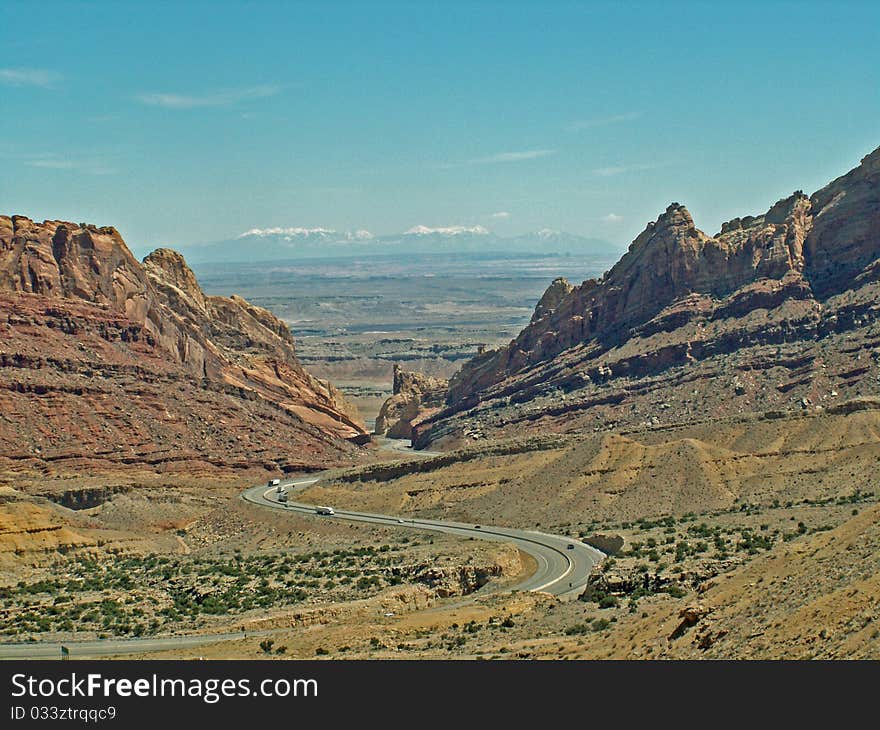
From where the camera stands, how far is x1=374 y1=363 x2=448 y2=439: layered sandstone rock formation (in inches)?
6235

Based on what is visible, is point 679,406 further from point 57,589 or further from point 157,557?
point 57,589

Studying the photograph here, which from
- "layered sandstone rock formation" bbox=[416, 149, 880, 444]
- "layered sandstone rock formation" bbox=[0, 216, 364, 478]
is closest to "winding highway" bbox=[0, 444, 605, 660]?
"layered sandstone rock formation" bbox=[0, 216, 364, 478]

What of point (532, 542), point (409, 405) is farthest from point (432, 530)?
point (409, 405)

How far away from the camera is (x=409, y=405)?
160500mm

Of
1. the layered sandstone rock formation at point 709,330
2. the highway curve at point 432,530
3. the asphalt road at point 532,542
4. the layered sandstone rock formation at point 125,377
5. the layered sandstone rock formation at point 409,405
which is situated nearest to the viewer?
the highway curve at point 432,530

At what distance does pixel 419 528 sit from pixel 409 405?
246 feet

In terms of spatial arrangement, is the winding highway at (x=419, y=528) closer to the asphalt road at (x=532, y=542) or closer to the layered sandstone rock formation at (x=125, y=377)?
the asphalt road at (x=532, y=542)

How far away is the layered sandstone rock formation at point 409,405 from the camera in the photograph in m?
158

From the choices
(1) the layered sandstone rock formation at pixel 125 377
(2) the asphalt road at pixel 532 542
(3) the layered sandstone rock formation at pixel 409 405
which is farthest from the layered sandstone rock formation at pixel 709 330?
(2) the asphalt road at pixel 532 542

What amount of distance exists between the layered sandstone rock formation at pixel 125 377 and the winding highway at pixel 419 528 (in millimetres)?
8671

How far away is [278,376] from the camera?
139375 millimetres

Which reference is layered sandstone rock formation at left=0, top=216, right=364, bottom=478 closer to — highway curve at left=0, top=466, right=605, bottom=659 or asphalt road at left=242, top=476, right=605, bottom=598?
highway curve at left=0, top=466, right=605, bottom=659

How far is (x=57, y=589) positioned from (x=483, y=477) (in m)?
35.4
